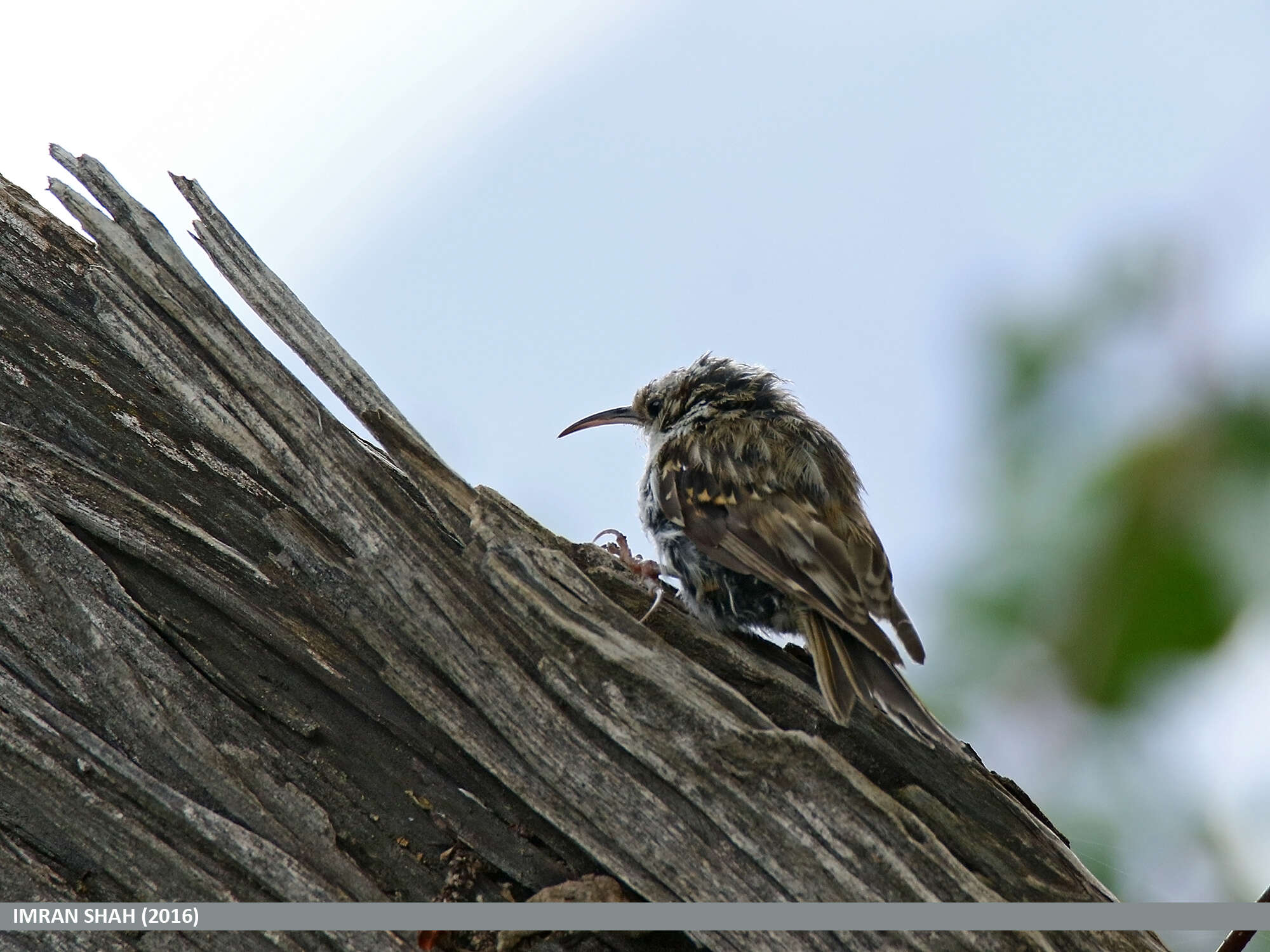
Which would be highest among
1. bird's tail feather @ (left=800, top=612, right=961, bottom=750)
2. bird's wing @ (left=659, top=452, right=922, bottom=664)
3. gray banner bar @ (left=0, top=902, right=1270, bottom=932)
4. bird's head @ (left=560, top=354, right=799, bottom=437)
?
bird's head @ (left=560, top=354, right=799, bottom=437)

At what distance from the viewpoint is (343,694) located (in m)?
2.69

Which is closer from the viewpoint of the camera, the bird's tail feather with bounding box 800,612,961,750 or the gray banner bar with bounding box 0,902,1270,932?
the gray banner bar with bounding box 0,902,1270,932

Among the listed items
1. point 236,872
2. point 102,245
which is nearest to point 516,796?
point 236,872

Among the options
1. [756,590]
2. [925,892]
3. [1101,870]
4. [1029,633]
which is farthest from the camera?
[1029,633]

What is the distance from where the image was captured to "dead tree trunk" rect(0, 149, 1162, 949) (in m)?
2.42

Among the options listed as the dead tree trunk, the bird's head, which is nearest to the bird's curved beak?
the bird's head

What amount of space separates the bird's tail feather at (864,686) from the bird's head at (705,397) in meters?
1.32

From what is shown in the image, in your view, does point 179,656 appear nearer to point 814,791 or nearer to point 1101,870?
point 814,791

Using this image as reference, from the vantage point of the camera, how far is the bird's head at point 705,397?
419 centimetres

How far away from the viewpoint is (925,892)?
2350mm

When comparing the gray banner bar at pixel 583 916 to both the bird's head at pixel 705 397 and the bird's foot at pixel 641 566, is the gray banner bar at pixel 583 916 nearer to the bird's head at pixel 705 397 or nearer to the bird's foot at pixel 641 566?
the bird's foot at pixel 641 566

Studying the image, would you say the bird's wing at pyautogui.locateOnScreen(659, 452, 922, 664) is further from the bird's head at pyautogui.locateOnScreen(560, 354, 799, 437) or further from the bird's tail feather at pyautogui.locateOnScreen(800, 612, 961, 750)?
the bird's head at pyautogui.locateOnScreen(560, 354, 799, 437)

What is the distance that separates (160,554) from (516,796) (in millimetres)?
1039

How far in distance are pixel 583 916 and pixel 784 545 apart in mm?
1283
